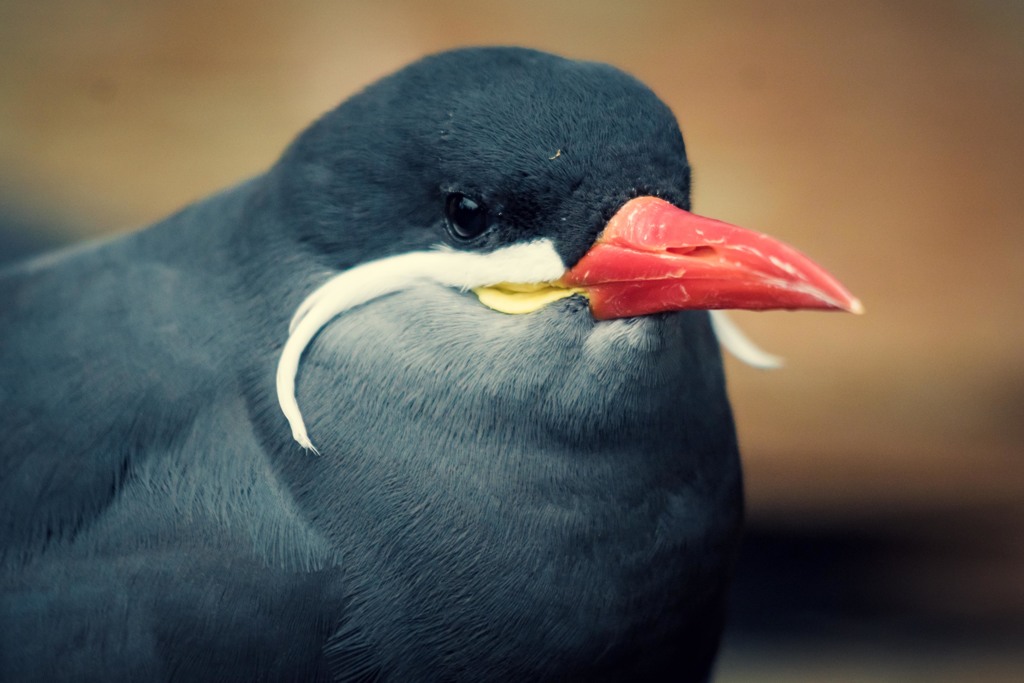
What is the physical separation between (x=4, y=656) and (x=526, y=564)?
1080mm

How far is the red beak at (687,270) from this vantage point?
2125 millimetres

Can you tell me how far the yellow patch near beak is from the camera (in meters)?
2.35

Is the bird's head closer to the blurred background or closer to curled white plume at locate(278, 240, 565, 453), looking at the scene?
curled white plume at locate(278, 240, 565, 453)

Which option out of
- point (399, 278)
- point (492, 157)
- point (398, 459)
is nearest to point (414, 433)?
point (398, 459)

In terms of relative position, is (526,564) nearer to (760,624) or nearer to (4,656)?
(4,656)

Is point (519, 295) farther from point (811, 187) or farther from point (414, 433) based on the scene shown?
point (811, 187)

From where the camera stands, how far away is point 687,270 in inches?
86.4

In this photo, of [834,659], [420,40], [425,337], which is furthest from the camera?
[420,40]

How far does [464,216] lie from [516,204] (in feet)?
0.35

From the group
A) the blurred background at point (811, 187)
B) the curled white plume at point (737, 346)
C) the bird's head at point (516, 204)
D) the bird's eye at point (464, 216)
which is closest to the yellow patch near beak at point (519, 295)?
the bird's head at point (516, 204)

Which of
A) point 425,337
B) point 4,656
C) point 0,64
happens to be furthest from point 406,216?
point 0,64

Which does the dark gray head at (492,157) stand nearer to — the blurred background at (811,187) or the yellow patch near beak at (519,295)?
the yellow patch near beak at (519,295)

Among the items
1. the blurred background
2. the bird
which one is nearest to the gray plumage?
the bird

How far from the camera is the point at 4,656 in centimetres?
247
